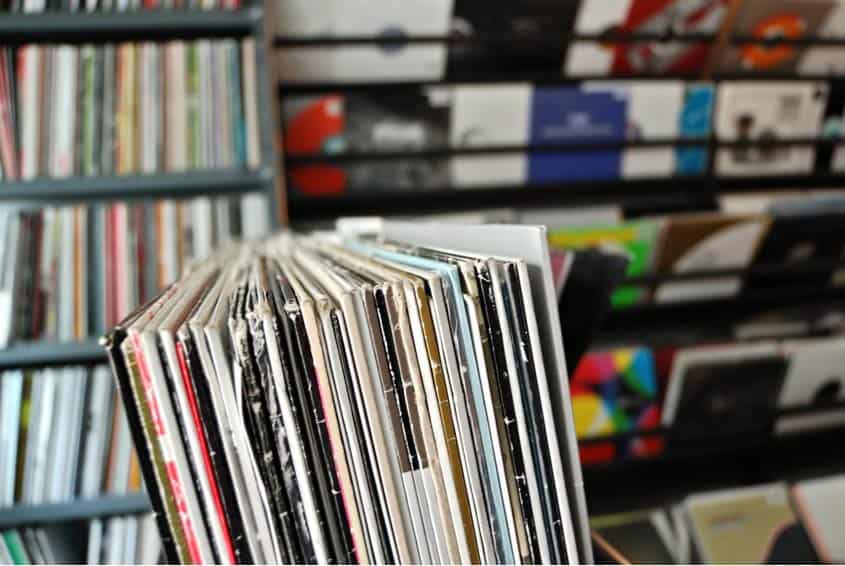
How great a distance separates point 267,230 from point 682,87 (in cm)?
117

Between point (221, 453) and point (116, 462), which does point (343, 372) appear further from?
point (116, 462)

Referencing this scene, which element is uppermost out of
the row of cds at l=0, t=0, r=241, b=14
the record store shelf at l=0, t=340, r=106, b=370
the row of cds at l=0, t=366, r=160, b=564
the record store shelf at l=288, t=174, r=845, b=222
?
the row of cds at l=0, t=0, r=241, b=14

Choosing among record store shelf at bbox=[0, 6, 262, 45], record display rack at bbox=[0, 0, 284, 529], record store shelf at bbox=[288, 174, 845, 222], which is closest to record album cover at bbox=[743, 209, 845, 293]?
record store shelf at bbox=[288, 174, 845, 222]

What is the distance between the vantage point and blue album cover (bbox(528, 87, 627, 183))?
1.51m

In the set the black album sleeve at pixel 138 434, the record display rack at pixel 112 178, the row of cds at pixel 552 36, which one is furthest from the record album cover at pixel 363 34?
the black album sleeve at pixel 138 434

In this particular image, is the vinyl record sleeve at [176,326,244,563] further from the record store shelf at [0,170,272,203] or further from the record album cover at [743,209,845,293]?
the record album cover at [743,209,845,293]

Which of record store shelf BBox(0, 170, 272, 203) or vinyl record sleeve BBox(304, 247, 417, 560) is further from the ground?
record store shelf BBox(0, 170, 272, 203)

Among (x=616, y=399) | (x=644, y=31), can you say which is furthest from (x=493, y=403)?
(x=644, y=31)

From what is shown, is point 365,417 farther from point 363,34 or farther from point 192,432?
point 363,34

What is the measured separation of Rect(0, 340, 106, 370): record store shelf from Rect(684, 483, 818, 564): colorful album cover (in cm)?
138

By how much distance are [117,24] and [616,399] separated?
1.49 meters

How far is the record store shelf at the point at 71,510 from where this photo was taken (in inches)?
47.3

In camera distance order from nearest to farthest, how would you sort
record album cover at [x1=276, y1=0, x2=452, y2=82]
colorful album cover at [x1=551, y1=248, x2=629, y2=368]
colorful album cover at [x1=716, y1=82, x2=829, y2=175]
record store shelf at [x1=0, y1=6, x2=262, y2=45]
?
colorful album cover at [x1=551, y1=248, x2=629, y2=368]
record store shelf at [x1=0, y1=6, x2=262, y2=45]
record album cover at [x1=276, y1=0, x2=452, y2=82]
colorful album cover at [x1=716, y1=82, x2=829, y2=175]

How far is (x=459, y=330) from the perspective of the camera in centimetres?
36
